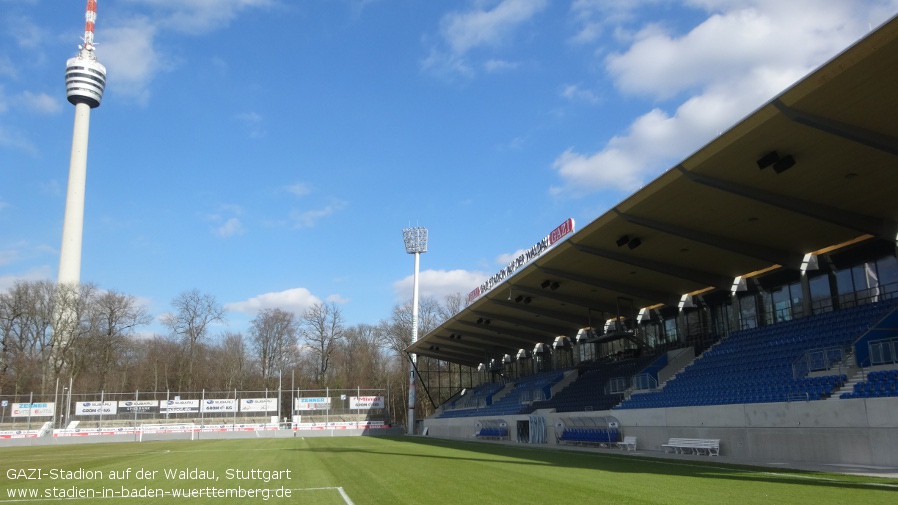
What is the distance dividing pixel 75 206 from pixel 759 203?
279 ft

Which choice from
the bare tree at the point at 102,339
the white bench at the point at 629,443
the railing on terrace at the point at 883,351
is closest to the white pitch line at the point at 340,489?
the railing on terrace at the point at 883,351

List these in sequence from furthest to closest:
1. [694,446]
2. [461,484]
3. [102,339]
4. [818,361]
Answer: [102,339], [694,446], [818,361], [461,484]

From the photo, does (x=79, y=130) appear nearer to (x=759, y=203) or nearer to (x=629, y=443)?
→ (x=629, y=443)

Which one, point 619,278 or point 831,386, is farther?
point 619,278

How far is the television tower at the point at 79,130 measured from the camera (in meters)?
79.4

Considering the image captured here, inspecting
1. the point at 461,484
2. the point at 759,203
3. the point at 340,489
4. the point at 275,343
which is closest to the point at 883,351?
the point at 759,203

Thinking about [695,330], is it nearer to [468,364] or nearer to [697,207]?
[697,207]

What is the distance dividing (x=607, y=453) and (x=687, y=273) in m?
8.93

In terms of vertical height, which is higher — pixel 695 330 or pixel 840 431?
pixel 695 330

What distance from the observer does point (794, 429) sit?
1664cm

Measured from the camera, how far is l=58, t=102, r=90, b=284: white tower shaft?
79062mm

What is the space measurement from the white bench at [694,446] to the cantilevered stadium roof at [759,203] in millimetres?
6771

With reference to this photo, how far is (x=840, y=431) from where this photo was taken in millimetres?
15258

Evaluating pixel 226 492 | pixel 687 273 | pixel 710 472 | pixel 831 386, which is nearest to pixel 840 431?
pixel 831 386
